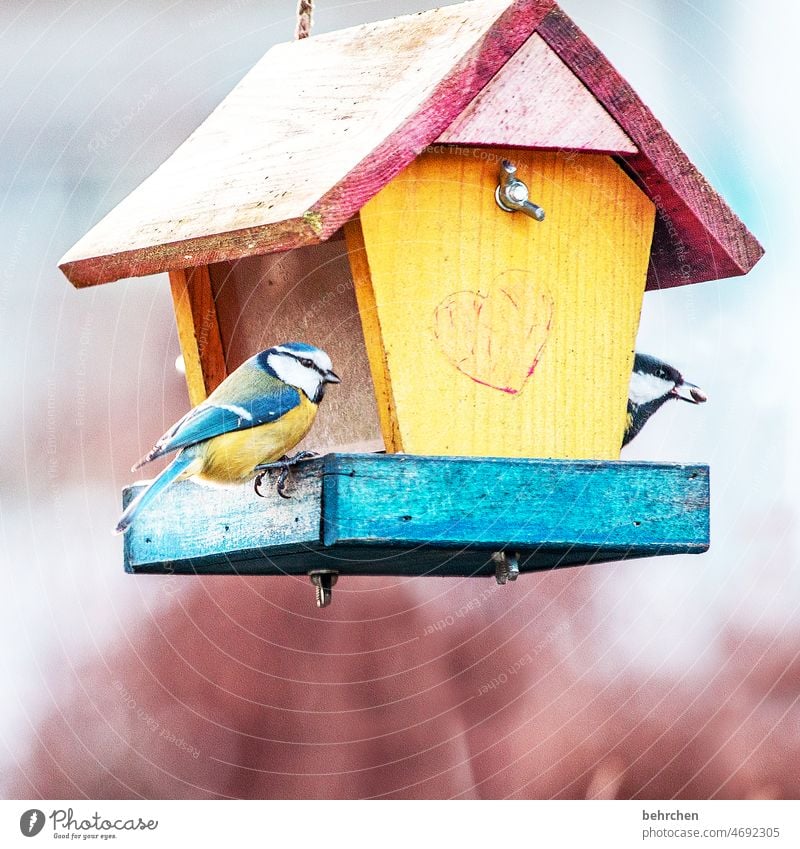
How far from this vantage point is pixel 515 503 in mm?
2025

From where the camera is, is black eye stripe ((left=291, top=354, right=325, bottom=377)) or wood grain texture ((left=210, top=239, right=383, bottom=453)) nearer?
black eye stripe ((left=291, top=354, right=325, bottom=377))

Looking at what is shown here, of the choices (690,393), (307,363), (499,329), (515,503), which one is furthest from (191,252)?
(690,393)

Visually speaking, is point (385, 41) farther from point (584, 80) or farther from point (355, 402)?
point (355, 402)

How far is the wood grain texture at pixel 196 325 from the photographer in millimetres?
2506

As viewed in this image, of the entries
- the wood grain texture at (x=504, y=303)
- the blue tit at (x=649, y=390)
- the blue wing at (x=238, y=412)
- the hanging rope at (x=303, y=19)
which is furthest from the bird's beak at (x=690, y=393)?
the hanging rope at (x=303, y=19)

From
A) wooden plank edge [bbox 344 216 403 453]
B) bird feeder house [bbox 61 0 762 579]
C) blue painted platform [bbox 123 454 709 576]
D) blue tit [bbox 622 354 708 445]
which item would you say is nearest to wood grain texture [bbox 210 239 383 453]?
bird feeder house [bbox 61 0 762 579]

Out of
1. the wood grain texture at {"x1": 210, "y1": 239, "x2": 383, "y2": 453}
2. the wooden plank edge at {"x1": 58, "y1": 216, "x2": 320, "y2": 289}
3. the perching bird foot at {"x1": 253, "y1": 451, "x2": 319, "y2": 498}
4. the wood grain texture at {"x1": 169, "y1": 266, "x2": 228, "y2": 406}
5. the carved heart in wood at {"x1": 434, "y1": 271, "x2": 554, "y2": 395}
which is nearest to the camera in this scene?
the wooden plank edge at {"x1": 58, "y1": 216, "x2": 320, "y2": 289}

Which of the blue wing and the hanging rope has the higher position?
the hanging rope

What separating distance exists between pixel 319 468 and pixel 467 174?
0.52 m

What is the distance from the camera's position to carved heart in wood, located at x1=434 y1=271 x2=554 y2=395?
2.14 m

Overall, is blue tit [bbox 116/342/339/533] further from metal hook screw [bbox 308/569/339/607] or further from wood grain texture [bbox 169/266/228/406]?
wood grain texture [bbox 169/266/228/406]

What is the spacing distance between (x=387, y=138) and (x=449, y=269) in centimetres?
24

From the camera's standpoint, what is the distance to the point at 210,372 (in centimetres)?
255

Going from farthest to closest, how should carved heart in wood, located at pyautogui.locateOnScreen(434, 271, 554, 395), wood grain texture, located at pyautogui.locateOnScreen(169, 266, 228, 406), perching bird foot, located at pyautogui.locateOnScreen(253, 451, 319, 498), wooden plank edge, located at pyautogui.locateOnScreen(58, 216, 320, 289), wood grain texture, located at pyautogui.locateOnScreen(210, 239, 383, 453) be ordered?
wood grain texture, located at pyautogui.locateOnScreen(169, 266, 228, 406)
wood grain texture, located at pyautogui.locateOnScreen(210, 239, 383, 453)
carved heart in wood, located at pyautogui.locateOnScreen(434, 271, 554, 395)
perching bird foot, located at pyautogui.locateOnScreen(253, 451, 319, 498)
wooden plank edge, located at pyautogui.locateOnScreen(58, 216, 320, 289)
